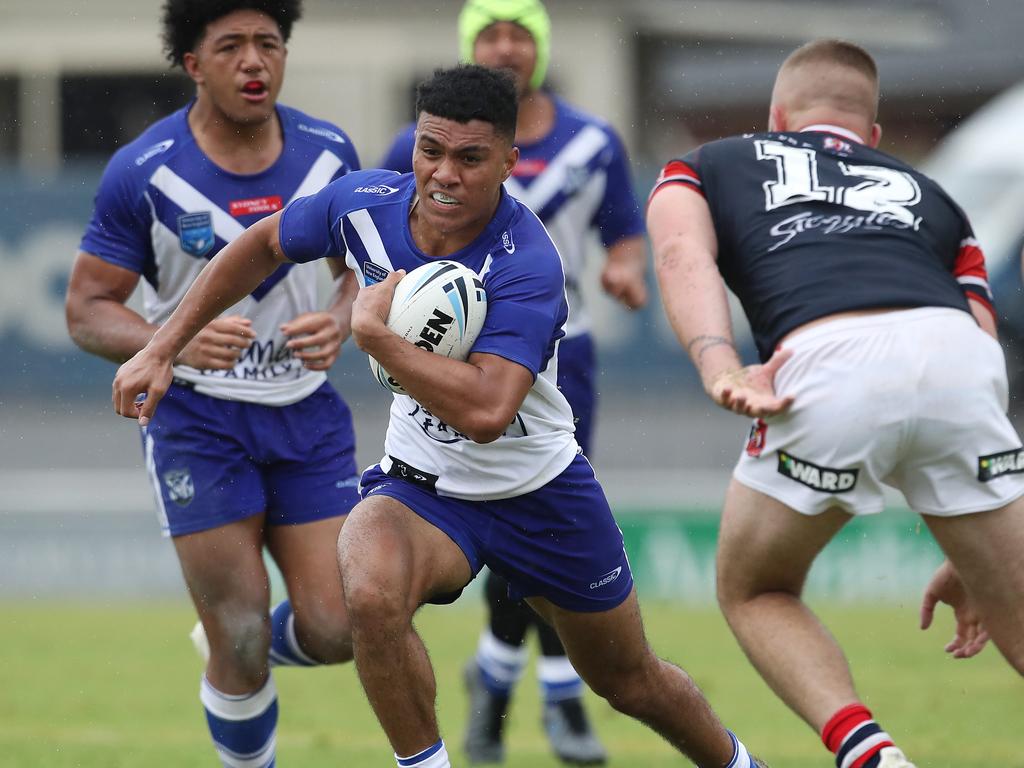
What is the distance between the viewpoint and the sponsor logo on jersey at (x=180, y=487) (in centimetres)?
595

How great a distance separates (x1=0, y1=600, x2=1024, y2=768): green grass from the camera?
7551 mm

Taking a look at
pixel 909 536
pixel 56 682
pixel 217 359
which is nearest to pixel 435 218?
pixel 217 359

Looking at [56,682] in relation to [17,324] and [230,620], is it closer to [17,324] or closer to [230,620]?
[230,620]

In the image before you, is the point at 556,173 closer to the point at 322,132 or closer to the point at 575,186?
the point at 575,186

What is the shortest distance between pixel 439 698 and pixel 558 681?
2.12 meters

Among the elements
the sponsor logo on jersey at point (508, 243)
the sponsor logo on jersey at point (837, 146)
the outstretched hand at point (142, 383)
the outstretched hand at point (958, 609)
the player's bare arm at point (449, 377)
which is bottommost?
the outstretched hand at point (958, 609)

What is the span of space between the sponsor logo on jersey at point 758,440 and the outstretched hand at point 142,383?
179cm

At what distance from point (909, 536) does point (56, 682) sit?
600cm

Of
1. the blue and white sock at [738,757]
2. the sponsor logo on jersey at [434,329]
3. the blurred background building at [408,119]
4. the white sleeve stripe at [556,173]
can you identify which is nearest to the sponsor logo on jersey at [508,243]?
the sponsor logo on jersey at [434,329]

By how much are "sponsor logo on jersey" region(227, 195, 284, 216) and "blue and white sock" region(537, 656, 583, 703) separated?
2.45m

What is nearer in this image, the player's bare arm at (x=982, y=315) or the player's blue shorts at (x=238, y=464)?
the player's bare arm at (x=982, y=315)

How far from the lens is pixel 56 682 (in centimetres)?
1012

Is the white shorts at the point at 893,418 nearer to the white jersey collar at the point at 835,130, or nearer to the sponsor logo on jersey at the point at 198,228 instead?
the white jersey collar at the point at 835,130

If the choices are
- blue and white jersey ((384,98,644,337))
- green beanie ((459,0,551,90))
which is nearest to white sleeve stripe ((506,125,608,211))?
blue and white jersey ((384,98,644,337))
